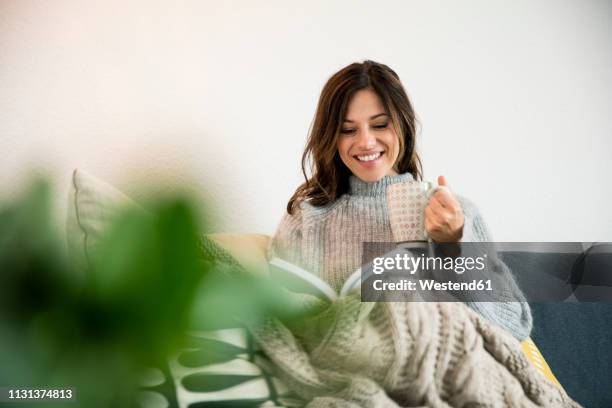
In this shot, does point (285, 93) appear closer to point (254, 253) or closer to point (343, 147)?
point (343, 147)

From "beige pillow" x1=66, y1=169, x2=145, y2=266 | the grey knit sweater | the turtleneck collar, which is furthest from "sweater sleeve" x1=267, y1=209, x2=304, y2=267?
"beige pillow" x1=66, y1=169, x2=145, y2=266

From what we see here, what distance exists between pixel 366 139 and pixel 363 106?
0.21 feet

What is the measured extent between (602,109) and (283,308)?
3.13ft

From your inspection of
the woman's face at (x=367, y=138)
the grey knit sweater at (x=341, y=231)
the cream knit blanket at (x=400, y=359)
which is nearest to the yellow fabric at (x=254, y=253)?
the grey knit sweater at (x=341, y=231)

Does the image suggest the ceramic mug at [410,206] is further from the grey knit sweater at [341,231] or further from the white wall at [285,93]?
the white wall at [285,93]

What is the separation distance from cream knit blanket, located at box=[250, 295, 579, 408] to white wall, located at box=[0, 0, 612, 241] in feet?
0.82

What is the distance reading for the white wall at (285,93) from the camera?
3.59ft

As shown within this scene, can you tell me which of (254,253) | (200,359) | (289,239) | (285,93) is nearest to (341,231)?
(289,239)

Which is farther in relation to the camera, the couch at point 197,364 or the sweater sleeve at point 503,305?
the sweater sleeve at point 503,305

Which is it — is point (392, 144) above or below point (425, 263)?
above

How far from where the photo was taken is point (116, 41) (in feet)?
3.65

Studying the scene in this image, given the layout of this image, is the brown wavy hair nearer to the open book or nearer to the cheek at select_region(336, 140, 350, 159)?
the cheek at select_region(336, 140, 350, 159)

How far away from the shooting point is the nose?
3.64 ft

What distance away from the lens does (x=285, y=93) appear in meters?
1.19
